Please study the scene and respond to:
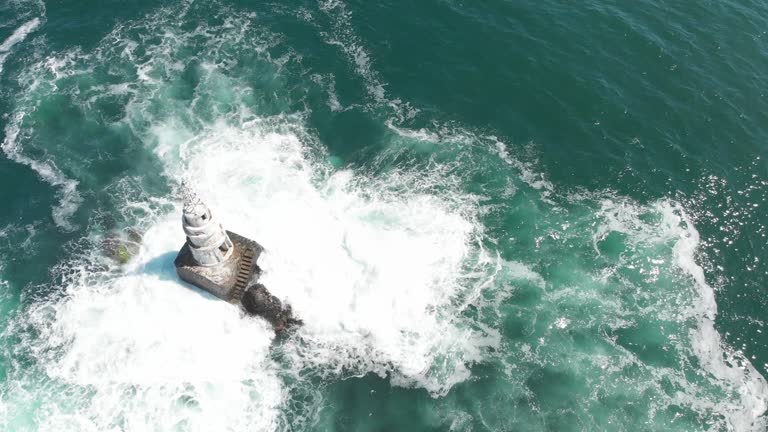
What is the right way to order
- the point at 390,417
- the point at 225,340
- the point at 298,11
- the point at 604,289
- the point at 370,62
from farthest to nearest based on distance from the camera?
the point at 298,11 → the point at 370,62 → the point at 604,289 → the point at 225,340 → the point at 390,417

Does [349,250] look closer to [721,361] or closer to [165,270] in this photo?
[165,270]

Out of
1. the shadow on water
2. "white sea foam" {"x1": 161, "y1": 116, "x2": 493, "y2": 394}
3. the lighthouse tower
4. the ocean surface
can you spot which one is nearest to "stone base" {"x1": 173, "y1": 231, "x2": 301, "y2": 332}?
the lighthouse tower

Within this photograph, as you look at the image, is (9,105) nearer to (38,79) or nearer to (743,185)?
(38,79)

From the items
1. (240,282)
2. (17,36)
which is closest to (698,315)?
(240,282)

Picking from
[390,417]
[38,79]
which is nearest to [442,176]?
[390,417]

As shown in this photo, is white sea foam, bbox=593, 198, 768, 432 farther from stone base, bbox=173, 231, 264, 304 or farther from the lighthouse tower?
the lighthouse tower

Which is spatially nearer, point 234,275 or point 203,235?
point 203,235
